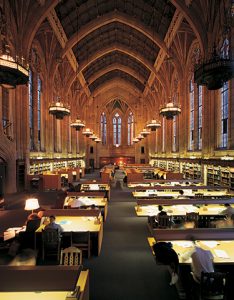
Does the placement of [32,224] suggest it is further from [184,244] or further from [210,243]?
[210,243]

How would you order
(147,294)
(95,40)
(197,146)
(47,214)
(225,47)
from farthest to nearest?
(95,40) < (197,146) < (225,47) < (47,214) < (147,294)

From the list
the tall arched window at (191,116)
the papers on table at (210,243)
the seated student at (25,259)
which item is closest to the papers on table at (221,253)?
the papers on table at (210,243)

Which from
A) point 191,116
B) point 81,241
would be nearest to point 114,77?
point 191,116

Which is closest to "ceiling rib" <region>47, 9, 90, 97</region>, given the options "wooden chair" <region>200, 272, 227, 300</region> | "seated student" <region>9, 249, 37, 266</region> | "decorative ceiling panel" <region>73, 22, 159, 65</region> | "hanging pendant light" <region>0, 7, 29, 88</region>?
"decorative ceiling panel" <region>73, 22, 159, 65</region>

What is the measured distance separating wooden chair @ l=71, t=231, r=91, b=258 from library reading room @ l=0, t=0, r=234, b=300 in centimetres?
5

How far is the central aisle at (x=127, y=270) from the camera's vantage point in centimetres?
571

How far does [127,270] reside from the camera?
6.80 metres

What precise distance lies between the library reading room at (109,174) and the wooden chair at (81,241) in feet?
0.17

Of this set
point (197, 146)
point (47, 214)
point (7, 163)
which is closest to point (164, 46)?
point (197, 146)

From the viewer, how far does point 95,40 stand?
2978 cm

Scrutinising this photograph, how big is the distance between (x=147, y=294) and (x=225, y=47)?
15.4 m

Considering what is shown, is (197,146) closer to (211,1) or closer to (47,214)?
(211,1)

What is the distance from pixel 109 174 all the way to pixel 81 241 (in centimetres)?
1586

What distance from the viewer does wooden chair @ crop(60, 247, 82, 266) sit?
222 inches
